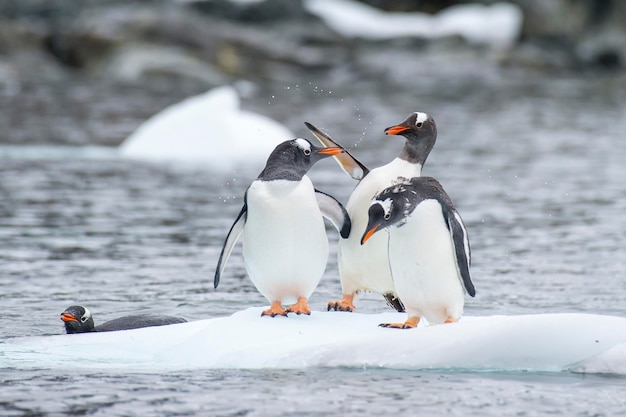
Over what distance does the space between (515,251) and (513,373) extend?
580 cm

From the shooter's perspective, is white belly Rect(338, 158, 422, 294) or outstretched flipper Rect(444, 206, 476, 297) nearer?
outstretched flipper Rect(444, 206, 476, 297)

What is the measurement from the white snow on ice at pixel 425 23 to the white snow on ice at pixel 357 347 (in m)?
39.5

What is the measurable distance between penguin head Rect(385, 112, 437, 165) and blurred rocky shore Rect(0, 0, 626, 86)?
2914 centimetres

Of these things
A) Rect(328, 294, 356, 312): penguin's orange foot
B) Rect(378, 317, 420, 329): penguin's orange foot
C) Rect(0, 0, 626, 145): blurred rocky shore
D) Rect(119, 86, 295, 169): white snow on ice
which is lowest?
Rect(378, 317, 420, 329): penguin's orange foot

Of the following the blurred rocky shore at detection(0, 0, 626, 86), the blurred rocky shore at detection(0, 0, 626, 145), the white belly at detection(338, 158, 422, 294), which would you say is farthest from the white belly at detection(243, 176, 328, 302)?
the blurred rocky shore at detection(0, 0, 626, 86)

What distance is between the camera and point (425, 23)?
47.5 metres

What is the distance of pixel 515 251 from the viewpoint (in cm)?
1282

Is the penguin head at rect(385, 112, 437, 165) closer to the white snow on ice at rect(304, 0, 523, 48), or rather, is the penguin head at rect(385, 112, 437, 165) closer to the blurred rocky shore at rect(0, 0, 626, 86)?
the blurred rocky shore at rect(0, 0, 626, 86)

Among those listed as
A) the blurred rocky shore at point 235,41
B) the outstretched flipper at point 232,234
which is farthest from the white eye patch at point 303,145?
the blurred rocky shore at point 235,41

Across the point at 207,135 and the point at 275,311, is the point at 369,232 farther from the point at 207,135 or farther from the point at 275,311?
the point at 207,135

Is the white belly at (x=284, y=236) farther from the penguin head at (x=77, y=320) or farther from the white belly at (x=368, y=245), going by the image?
the penguin head at (x=77, y=320)

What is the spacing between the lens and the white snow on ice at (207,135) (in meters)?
21.3

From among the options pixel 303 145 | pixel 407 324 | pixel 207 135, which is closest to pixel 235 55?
pixel 207 135

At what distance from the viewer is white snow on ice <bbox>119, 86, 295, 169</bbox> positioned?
21312 mm
